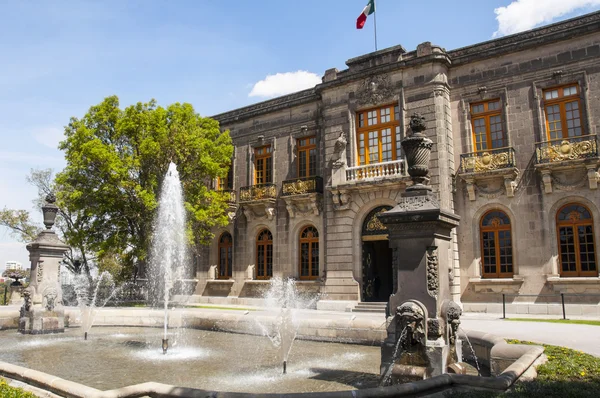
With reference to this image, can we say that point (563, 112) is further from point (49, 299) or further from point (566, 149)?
point (49, 299)

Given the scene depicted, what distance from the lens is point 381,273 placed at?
24094 mm

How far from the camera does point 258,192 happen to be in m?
26.6

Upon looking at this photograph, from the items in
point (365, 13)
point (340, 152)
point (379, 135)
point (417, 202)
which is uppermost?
point (365, 13)

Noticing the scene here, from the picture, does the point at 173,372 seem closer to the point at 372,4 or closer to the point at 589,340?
the point at 589,340

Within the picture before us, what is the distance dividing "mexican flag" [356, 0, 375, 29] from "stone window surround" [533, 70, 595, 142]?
8211 millimetres

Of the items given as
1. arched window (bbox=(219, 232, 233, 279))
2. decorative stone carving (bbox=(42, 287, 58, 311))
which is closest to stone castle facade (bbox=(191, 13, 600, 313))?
arched window (bbox=(219, 232, 233, 279))

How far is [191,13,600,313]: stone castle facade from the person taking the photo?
60.7 ft

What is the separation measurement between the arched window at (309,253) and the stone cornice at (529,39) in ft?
34.7


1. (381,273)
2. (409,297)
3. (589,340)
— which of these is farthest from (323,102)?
(409,297)

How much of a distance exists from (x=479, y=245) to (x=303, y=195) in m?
8.60

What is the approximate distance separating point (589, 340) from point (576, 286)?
803cm

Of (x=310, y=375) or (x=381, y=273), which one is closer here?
(x=310, y=375)

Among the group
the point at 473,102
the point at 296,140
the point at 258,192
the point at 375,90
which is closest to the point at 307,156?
the point at 296,140

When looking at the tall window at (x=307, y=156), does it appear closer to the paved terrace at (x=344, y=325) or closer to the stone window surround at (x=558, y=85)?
the stone window surround at (x=558, y=85)
